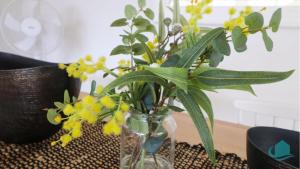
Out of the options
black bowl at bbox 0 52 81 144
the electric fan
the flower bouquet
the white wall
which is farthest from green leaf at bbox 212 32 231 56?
the electric fan

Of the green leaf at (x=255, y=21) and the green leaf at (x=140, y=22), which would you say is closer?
the green leaf at (x=255, y=21)

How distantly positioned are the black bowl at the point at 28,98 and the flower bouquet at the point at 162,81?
194 mm

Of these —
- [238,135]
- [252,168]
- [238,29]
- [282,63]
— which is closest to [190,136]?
[238,135]

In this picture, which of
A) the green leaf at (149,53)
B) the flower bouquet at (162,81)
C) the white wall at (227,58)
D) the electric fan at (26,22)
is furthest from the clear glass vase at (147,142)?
the electric fan at (26,22)

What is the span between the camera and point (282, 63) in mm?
1494

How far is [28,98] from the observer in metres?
0.67

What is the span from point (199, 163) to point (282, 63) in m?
1.05

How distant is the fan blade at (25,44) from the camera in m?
1.89

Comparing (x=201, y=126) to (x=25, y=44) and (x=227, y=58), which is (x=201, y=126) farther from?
(x=25, y=44)

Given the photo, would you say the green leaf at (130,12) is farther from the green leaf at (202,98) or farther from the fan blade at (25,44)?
the fan blade at (25,44)

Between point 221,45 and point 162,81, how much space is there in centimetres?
11

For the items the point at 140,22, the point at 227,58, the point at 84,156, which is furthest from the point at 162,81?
the point at 227,58

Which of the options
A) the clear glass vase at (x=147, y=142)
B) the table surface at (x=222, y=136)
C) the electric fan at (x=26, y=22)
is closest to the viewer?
the clear glass vase at (x=147, y=142)

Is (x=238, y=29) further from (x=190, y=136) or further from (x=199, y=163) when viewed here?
(x=190, y=136)
